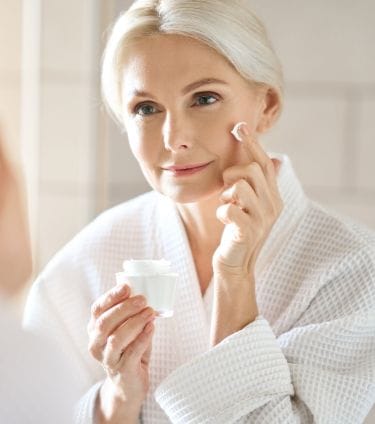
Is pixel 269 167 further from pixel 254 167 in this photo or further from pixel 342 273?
pixel 342 273

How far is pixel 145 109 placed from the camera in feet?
5.57

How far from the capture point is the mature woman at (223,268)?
1.54m

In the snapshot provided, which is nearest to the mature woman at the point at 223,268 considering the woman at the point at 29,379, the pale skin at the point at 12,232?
the pale skin at the point at 12,232

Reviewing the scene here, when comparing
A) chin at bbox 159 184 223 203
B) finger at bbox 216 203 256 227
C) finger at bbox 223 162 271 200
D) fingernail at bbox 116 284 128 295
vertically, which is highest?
finger at bbox 223 162 271 200

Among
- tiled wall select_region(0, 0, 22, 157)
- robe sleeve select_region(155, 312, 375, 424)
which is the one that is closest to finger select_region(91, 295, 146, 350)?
robe sleeve select_region(155, 312, 375, 424)

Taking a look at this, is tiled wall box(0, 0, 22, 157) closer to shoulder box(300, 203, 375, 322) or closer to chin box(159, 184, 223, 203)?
chin box(159, 184, 223, 203)

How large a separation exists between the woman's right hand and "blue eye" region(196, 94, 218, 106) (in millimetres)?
362

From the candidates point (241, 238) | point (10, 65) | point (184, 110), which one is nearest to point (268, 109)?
point (184, 110)

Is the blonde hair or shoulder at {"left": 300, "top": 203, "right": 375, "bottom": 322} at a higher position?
the blonde hair

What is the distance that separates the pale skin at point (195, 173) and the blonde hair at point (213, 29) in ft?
0.05

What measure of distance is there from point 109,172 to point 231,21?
0.99 m

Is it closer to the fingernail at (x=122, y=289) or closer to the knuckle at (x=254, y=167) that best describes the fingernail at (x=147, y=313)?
the fingernail at (x=122, y=289)

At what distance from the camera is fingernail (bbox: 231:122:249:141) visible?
162 centimetres

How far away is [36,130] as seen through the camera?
8.28 feet
